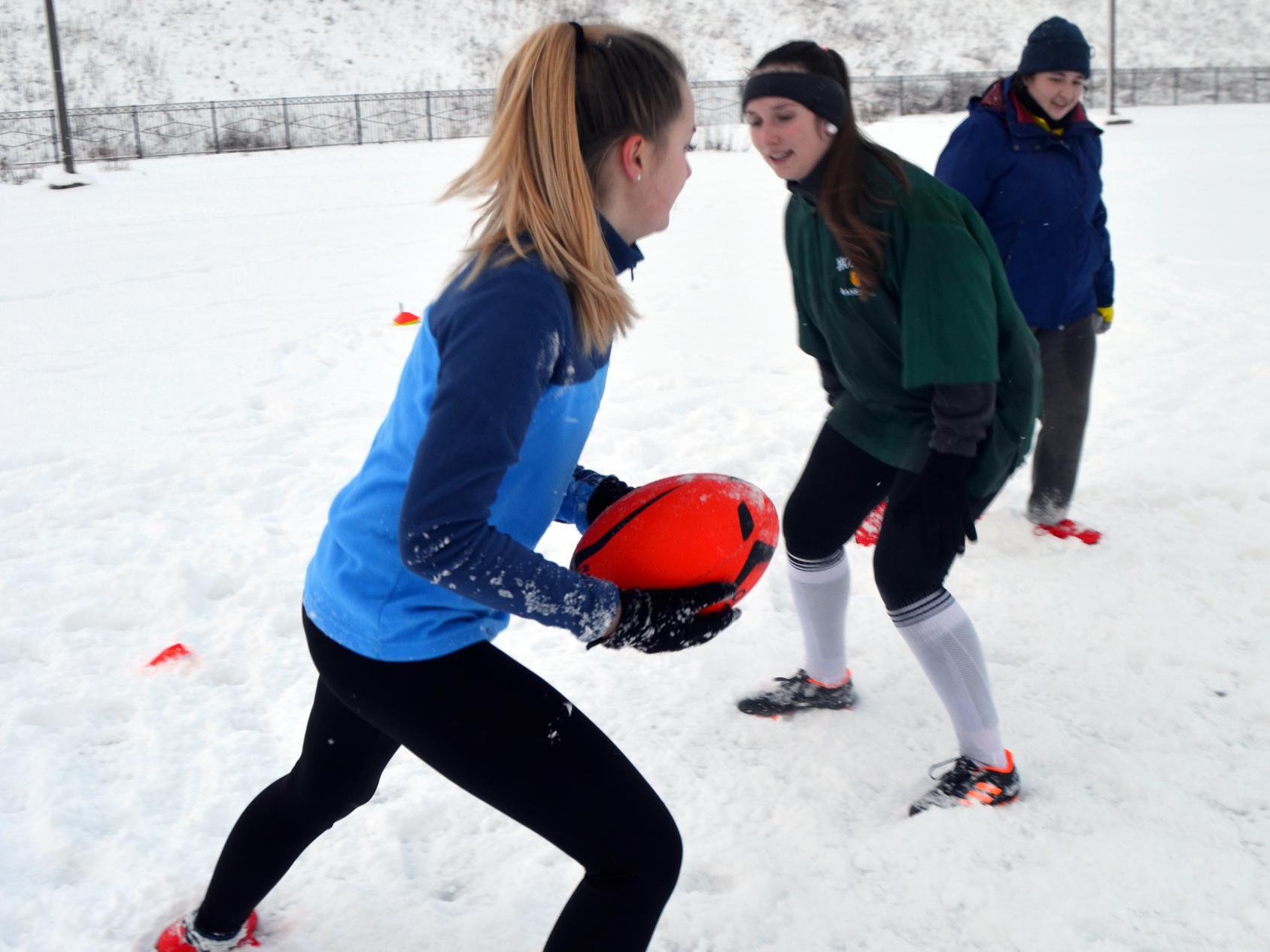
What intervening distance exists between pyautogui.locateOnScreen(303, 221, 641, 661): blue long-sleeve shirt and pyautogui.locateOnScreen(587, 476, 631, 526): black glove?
1.17ft

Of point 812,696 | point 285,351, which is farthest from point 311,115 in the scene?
point 812,696

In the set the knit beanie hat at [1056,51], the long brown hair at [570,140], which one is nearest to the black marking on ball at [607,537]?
the long brown hair at [570,140]

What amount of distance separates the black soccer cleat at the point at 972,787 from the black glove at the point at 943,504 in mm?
656

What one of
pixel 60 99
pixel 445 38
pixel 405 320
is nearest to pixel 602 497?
pixel 405 320

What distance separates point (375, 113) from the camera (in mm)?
36344

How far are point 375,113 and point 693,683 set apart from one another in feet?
119

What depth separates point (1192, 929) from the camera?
2459 mm

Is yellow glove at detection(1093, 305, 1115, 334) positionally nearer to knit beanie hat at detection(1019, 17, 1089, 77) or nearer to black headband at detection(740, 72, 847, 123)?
knit beanie hat at detection(1019, 17, 1089, 77)

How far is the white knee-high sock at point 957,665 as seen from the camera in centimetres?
288

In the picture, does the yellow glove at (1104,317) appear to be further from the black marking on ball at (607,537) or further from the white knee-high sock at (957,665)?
the black marking on ball at (607,537)

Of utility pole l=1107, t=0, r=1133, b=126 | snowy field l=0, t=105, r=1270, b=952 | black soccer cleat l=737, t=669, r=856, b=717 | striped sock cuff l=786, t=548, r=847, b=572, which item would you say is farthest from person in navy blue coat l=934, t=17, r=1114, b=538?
utility pole l=1107, t=0, r=1133, b=126

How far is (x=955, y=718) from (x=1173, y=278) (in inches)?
316

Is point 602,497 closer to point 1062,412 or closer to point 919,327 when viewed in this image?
point 919,327

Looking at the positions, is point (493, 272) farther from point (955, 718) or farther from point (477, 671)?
point (955, 718)
